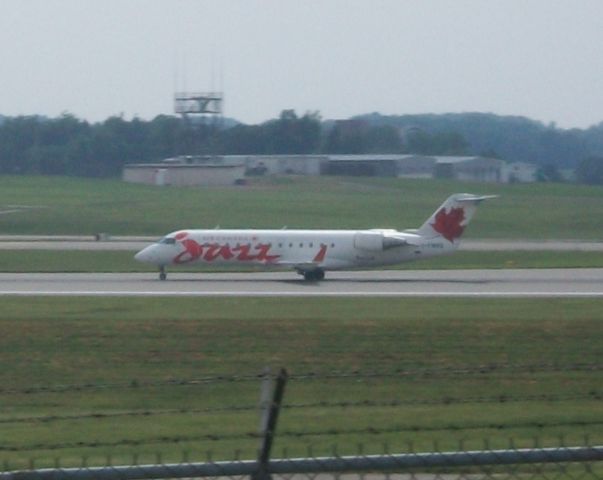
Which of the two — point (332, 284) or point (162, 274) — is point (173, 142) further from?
point (332, 284)

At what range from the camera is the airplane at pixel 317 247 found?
160ft

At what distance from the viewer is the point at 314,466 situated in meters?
7.12

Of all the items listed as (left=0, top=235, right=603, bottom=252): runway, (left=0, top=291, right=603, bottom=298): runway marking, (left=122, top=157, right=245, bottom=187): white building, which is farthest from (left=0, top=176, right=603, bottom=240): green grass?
(left=0, top=291, right=603, bottom=298): runway marking

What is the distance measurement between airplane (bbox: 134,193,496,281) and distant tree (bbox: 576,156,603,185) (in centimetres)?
8886

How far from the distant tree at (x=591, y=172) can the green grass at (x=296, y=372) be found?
101 meters

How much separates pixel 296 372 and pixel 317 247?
25.3 metres

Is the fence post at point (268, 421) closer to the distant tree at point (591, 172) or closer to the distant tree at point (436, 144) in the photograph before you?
the distant tree at point (591, 172)

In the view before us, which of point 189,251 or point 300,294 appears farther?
point 189,251

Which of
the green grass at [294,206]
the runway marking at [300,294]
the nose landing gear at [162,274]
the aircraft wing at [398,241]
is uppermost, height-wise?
the aircraft wing at [398,241]

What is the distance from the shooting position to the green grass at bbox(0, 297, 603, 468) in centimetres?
1502

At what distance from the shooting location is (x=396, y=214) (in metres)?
92.1

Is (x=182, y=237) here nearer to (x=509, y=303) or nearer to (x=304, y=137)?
(x=509, y=303)

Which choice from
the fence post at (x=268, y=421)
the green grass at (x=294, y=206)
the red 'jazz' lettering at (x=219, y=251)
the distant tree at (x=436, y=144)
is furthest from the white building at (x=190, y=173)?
the fence post at (x=268, y=421)

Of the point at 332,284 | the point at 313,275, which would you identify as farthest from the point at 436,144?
the point at 332,284
